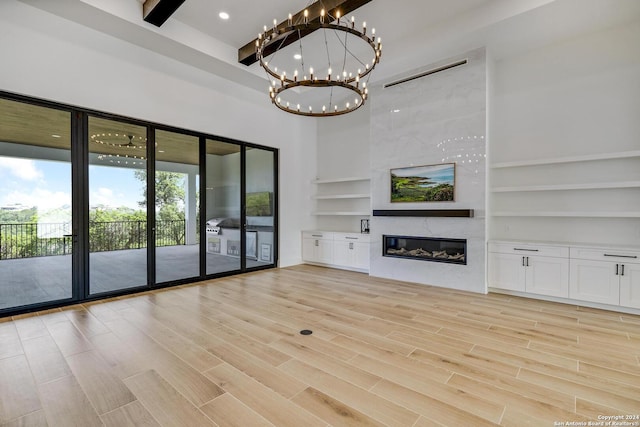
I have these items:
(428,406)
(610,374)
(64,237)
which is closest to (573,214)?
(610,374)

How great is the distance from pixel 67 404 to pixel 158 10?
14.5 feet

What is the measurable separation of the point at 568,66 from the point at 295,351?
577 cm

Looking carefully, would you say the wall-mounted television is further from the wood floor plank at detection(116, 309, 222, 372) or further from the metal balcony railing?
the wood floor plank at detection(116, 309, 222, 372)

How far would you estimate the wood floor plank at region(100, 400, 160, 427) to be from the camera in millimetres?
1887

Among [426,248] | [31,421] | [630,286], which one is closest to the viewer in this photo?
[31,421]

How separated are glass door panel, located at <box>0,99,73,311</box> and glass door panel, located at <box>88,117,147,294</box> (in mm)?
302

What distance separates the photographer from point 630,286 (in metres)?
3.85

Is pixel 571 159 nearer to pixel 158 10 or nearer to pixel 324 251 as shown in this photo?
pixel 324 251

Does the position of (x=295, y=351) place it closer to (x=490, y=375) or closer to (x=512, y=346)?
(x=490, y=375)

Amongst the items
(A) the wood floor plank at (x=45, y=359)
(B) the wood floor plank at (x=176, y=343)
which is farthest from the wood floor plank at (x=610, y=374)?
(A) the wood floor plank at (x=45, y=359)

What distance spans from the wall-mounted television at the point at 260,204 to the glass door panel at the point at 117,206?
6.95ft

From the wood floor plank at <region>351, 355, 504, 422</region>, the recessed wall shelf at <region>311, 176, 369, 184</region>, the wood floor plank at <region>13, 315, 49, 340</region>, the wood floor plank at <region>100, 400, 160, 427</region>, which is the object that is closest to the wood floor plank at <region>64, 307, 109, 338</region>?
the wood floor plank at <region>13, 315, 49, 340</region>

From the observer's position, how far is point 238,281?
5691 millimetres

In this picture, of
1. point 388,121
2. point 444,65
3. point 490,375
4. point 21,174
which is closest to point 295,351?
point 490,375
